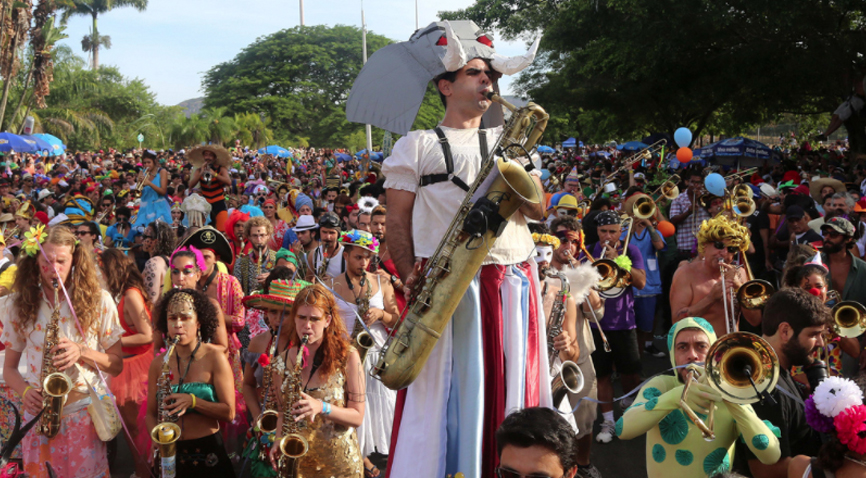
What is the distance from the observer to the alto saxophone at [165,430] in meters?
4.05

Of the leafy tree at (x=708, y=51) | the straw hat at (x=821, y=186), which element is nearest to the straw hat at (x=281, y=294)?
the straw hat at (x=821, y=186)

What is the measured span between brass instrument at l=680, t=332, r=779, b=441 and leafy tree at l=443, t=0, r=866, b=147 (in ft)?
42.0

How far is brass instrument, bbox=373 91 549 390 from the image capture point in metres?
2.85

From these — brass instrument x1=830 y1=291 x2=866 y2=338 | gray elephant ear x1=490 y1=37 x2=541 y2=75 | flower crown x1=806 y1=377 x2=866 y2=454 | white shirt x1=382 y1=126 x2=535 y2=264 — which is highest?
gray elephant ear x1=490 y1=37 x2=541 y2=75

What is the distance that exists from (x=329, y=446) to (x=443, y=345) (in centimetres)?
140

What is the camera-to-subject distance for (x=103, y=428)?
14.9ft

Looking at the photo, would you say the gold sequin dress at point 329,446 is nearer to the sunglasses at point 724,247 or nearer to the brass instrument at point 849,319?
the sunglasses at point 724,247

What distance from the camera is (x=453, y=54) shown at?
3293 mm

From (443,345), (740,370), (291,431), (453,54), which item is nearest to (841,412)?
(740,370)

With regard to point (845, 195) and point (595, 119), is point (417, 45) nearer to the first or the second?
point (845, 195)

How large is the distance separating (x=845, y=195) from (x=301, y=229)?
643 centimetres

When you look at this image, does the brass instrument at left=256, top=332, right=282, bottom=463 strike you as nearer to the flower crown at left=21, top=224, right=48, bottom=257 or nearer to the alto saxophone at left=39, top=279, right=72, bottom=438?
the alto saxophone at left=39, top=279, right=72, bottom=438

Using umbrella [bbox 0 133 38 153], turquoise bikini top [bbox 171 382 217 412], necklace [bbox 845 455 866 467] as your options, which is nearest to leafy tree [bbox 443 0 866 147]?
necklace [bbox 845 455 866 467]

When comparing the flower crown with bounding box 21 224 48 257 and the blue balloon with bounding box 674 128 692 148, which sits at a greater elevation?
the flower crown with bounding box 21 224 48 257
